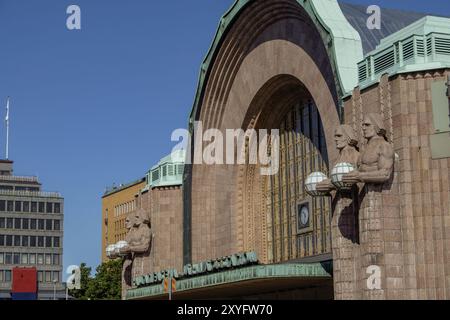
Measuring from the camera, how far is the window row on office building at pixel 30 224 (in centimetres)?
12156

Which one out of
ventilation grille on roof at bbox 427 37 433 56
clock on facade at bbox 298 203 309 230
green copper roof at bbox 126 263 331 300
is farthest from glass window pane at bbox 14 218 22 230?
ventilation grille on roof at bbox 427 37 433 56

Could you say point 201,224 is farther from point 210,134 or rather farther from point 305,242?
point 305,242

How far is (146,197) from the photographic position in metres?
51.2

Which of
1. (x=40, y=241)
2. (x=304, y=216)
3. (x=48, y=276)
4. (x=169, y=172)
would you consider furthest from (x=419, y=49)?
(x=48, y=276)

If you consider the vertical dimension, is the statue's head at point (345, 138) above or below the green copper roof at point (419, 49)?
below

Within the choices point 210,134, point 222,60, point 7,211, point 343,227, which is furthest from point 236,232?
point 7,211

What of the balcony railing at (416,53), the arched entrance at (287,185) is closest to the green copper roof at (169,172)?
the arched entrance at (287,185)

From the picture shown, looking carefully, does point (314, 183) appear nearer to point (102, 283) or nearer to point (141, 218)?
point (141, 218)

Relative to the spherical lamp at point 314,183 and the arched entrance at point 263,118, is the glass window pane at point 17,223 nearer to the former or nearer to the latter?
the arched entrance at point 263,118

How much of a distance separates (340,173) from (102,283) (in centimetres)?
3973

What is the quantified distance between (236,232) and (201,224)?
336 cm

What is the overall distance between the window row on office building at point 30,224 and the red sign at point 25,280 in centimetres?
1776

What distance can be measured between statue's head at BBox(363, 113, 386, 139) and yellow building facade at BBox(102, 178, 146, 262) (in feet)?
245

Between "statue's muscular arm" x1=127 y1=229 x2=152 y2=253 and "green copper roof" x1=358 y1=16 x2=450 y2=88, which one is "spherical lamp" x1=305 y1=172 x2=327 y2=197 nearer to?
"green copper roof" x1=358 y1=16 x2=450 y2=88
